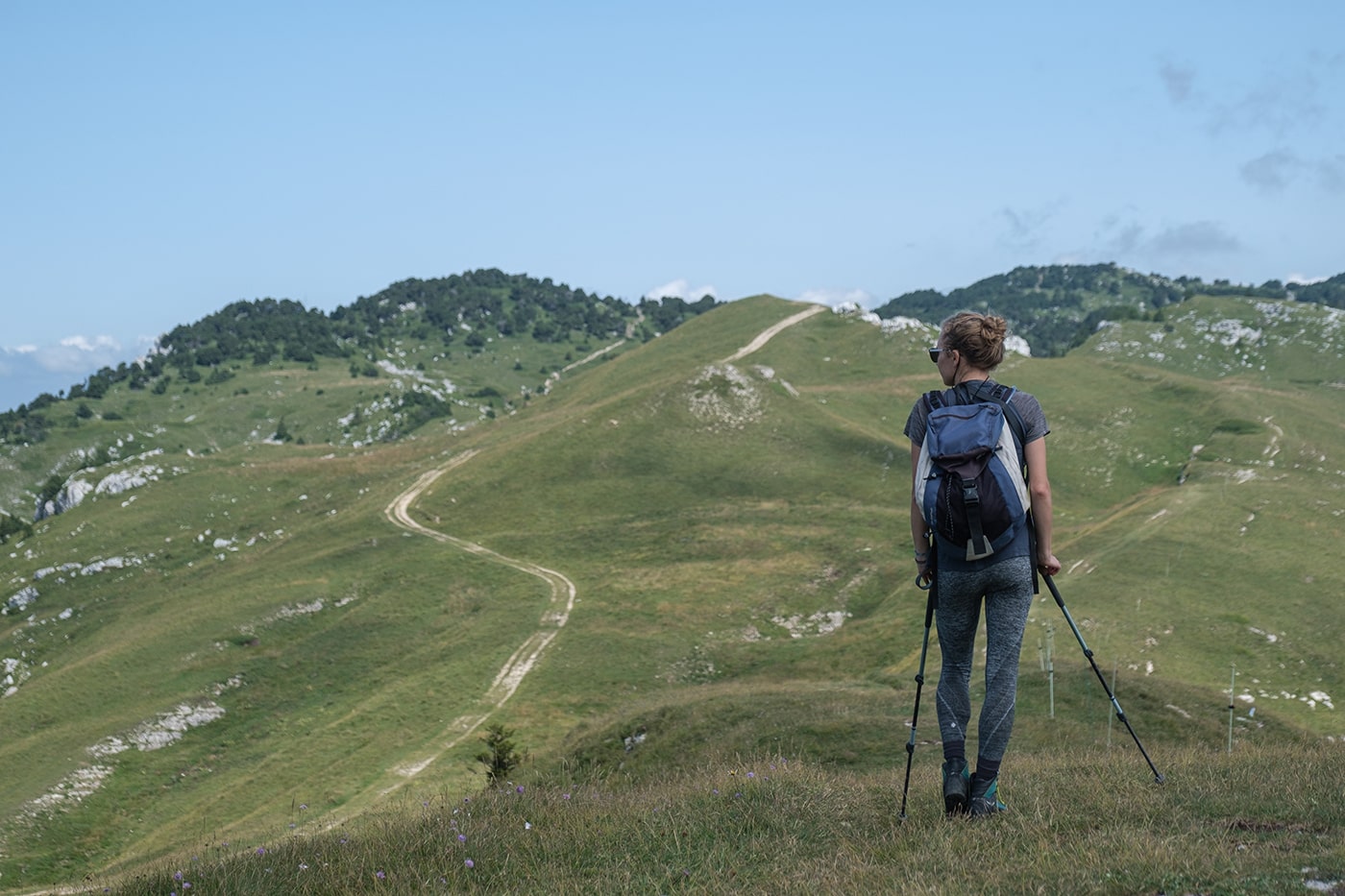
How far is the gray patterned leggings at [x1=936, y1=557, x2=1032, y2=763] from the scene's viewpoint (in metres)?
8.48

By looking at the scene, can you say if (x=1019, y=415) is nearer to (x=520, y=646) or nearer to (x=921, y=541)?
(x=921, y=541)

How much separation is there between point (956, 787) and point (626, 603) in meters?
56.9

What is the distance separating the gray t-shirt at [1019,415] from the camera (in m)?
8.40

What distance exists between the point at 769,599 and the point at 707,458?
101 ft

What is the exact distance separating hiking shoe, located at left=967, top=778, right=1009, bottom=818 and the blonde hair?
3.81m

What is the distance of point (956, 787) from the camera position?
8.72m

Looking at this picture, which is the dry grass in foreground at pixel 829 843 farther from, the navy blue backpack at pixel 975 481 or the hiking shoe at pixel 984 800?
the navy blue backpack at pixel 975 481

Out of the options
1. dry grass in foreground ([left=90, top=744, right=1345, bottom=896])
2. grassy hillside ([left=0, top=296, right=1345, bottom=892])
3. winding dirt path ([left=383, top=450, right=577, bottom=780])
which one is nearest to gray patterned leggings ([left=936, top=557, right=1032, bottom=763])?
dry grass in foreground ([left=90, top=744, right=1345, bottom=896])

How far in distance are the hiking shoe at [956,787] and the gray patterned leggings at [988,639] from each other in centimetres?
24

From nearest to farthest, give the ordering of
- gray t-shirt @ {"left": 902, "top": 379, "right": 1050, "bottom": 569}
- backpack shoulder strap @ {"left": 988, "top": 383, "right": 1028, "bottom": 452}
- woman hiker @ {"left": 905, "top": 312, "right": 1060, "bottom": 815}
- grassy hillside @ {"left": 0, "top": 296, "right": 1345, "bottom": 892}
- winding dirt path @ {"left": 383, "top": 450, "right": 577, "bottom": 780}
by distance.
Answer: gray t-shirt @ {"left": 902, "top": 379, "right": 1050, "bottom": 569}
woman hiker @ {"left": 905, "top": 312, "right": 1060, "bottom": 815}
backpack shoulder strap @ {"left": 988, "top": 383, "right": 1028, "bottom": 452}
grassy hillside @ {"left": 0, "top": 296, "right": 1345, "bottom": 892}
winding dirt path @ {"left": 383, "top": 450, "right": 577, "bottom": 780}

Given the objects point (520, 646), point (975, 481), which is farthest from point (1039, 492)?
point (520, 646)

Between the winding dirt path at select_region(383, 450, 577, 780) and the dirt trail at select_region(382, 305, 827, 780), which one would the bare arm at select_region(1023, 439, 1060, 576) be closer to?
the dirt trail at select_region(382, 305, 827, 780)

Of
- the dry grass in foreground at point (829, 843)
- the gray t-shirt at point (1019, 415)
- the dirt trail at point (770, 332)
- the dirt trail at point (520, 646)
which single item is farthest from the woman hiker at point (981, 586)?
the dirt trail at point (770, 332)

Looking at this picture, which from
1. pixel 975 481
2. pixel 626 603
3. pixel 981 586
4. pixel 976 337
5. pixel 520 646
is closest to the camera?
pixel 975 481
